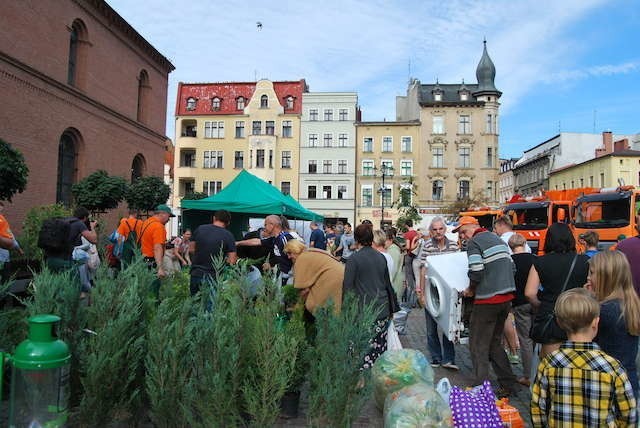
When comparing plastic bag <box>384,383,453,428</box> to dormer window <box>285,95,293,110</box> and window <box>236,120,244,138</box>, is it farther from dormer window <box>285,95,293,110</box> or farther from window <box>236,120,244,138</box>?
dormer window <box>285,95,293,110</box>

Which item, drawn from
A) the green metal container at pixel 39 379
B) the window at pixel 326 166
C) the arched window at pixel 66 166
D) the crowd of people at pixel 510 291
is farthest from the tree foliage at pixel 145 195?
the window at pixel 326 166

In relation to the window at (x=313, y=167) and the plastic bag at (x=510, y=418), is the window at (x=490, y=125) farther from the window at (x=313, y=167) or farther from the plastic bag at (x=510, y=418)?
the plastic bag at (x=510, y=418)

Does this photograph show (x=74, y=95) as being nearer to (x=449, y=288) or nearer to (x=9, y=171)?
(x=9, y=171)

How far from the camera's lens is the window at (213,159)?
51.3 metres

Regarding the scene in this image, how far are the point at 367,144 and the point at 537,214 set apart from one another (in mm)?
32295

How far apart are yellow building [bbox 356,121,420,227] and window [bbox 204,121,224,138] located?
15.0 metres

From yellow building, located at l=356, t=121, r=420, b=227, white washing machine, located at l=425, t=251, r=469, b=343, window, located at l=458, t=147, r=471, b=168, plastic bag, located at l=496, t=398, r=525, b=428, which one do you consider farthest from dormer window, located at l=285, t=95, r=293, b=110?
plastic bag, located at l=496, t=398, r=525, b=428

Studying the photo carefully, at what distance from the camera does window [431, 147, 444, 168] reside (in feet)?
168

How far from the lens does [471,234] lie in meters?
6.05

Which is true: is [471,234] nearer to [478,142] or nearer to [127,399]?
[127,399]

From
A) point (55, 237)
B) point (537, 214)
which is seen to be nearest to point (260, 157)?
point (537, 214)

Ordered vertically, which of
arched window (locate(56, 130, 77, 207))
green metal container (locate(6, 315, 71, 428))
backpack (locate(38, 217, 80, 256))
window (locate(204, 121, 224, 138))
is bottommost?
green metal container (locate(6, 315, 71, 428))

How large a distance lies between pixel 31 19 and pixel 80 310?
21224 mm

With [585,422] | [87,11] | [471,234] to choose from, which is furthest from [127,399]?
[87,11]
